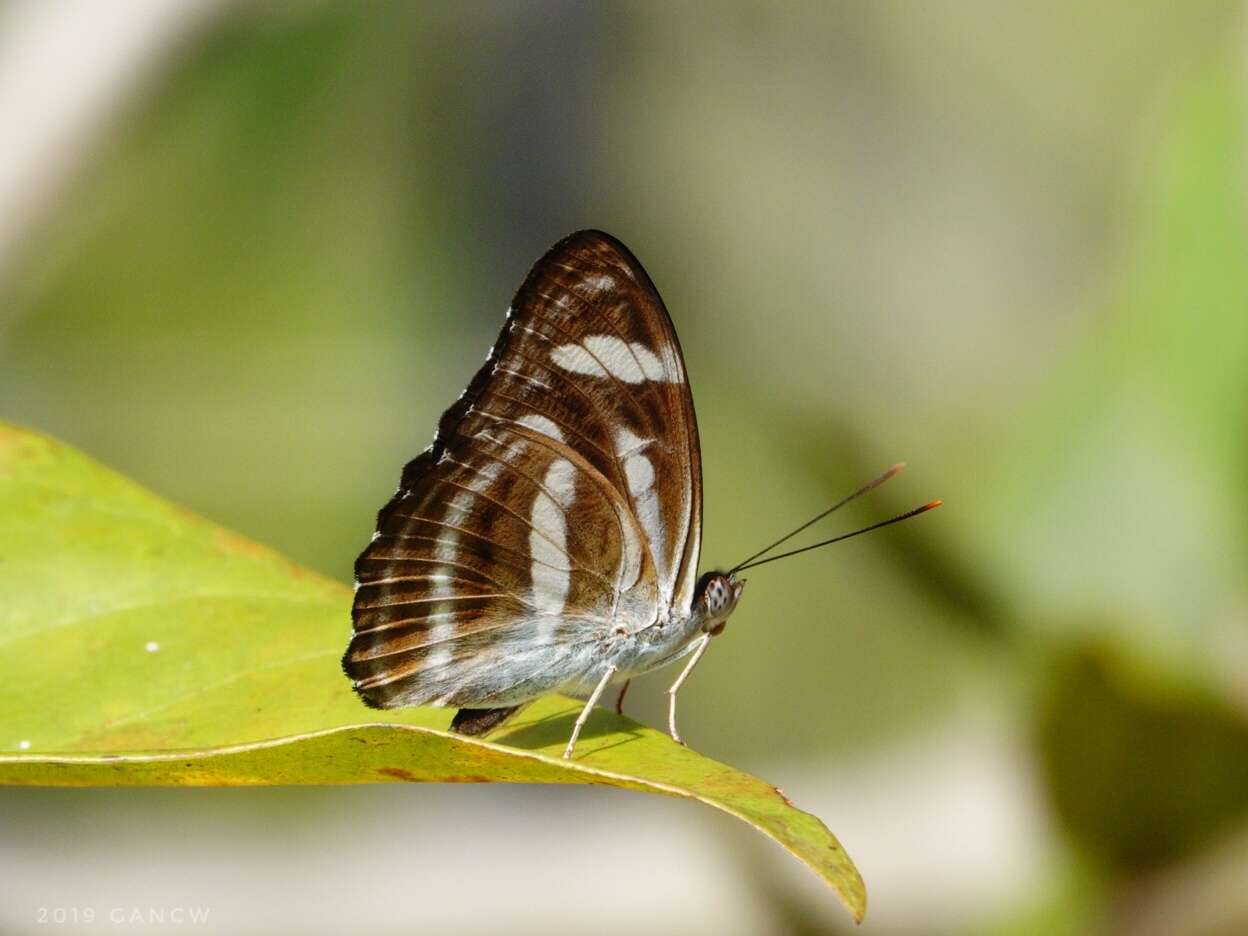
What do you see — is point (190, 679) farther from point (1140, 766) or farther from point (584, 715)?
point (1140, 766)

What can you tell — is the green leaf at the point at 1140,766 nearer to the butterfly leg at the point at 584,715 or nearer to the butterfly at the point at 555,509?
the butterfly at the point at 555,509

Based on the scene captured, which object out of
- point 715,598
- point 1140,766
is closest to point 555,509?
point 715,598

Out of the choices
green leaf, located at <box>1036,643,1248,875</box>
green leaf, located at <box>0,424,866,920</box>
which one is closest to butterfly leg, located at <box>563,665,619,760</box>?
green leaf, located at <box>0,424,866,920</box>

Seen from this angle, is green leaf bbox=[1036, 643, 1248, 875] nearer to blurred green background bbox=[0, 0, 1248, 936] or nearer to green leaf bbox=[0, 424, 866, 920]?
blurred green background bbox=[0, 0, 1248, 936]

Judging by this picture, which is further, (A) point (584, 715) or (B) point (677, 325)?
(B) point (677, 325)

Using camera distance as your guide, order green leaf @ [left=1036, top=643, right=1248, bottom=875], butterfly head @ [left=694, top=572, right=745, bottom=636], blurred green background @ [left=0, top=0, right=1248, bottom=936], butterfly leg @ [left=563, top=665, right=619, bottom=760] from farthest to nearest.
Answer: blurred green background @ [left=0, top=0, right=1248, bottom=936] < butterfly head @ [left=694, top=572, right=745, bottom=636] < green leaf @ [left=1036, top=643, right=1248, bottom=875] < butterfly leg @ [left=563, top=665, right=619, bottom=760]

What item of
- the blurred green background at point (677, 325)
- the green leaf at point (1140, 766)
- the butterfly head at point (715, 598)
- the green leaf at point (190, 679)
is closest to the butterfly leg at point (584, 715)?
the green leaf at point (190, 679)
